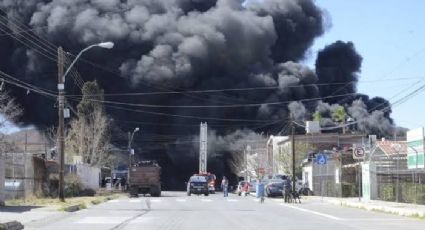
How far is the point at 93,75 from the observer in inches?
3743

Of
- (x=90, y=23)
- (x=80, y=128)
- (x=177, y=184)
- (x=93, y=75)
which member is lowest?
(x=177, y=184)

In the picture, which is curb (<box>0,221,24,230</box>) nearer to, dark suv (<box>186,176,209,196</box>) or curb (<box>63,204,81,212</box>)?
curb (<box>63,204,81,212</box>)

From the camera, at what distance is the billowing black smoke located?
90875mm

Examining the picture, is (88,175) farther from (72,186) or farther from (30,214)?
(30,214)

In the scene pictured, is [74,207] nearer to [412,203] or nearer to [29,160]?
[29,160]

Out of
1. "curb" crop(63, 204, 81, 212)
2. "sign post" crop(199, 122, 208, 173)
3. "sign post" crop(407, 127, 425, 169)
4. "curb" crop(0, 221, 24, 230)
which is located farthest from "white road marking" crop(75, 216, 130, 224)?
"sign post" crop(199, 122, 208, 173)

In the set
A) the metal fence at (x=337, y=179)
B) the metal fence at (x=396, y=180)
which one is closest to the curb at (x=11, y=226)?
the metal fence at (x=396, y=180)

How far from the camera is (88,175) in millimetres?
56406

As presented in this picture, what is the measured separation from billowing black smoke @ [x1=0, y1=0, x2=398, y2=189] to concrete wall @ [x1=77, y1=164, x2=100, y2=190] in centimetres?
2872

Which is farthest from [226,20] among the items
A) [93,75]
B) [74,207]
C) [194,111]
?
[74,207]

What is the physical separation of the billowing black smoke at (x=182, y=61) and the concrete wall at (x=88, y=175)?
1131 inches

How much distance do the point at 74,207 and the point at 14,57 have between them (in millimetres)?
66296

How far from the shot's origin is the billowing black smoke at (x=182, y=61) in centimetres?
9088

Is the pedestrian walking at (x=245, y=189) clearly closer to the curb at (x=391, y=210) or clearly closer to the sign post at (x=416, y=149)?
the curb at (x=391, y=210)
